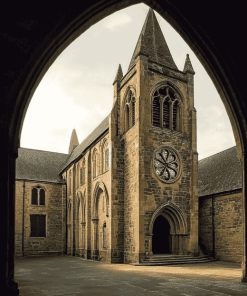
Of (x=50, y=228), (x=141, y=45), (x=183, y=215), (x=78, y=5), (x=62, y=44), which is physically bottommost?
(x=50, y=228)

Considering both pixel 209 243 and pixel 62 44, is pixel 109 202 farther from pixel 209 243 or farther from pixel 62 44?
pixel 62 44

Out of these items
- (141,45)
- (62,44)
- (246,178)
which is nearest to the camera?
(62,44)

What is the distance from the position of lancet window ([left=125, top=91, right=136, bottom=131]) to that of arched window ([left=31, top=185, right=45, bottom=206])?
1483cm

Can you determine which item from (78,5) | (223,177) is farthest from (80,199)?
(78,5)

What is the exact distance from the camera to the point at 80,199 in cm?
2723

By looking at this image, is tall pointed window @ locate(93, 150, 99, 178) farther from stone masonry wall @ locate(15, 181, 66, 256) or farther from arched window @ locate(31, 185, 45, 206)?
arched window @ locate(31, 185, 45, 206)

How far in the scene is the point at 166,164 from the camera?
19.4 metres

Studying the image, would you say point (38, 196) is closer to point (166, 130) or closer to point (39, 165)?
point (39, 165)

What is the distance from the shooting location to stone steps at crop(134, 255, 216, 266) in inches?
656

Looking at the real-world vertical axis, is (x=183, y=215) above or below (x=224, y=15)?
below

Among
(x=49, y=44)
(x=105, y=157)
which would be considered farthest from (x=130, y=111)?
(x=49, y=44)

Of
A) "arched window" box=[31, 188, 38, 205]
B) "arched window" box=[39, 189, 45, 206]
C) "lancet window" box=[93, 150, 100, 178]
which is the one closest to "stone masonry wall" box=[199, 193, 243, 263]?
"lancet window" box=[93, 150, 100, 178]

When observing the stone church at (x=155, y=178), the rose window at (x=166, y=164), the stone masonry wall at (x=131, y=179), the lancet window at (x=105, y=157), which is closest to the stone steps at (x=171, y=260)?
the stone church at (x=155, y=178)

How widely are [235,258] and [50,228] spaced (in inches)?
737
